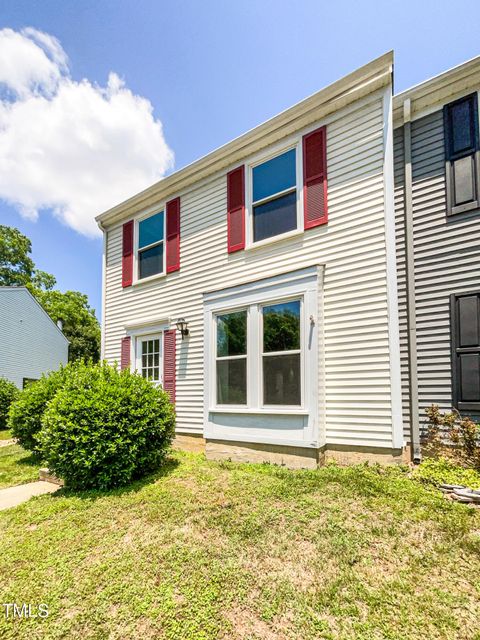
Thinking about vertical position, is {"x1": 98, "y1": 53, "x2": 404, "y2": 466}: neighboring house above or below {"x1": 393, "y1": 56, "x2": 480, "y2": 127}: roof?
below

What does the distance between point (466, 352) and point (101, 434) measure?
5039mm

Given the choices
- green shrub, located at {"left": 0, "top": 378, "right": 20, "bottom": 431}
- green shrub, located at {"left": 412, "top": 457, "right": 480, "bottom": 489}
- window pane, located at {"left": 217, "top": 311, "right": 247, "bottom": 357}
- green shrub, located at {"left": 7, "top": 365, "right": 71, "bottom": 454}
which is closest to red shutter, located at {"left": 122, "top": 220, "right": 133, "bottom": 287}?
green shrub, located at {"left": 7, "top": 365, "right": 71, "bottom": 454}

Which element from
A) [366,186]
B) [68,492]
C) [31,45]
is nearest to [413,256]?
[366,186]

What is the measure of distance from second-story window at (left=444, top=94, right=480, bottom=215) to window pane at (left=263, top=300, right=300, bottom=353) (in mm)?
2669

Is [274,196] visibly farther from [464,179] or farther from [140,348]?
[140,348]

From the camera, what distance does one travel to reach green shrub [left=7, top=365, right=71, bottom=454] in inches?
274

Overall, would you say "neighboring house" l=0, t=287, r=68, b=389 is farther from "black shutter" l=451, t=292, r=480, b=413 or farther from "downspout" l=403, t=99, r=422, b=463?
"black shutter" l=451, t=292, r=480, b=413

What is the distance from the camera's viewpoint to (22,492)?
5.14 meters

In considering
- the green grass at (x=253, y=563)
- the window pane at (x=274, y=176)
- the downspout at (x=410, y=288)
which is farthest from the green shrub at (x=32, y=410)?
the downspout at (x=410, y=288)

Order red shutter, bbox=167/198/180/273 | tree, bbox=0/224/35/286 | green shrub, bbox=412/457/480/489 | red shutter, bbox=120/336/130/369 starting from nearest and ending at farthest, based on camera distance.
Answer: green shrub, bbox=412/457/480/489
red shutter, bbox=167/198/180/273
red shutter, bbox=120/336/130/369
tree, bbox=0/224/35/286

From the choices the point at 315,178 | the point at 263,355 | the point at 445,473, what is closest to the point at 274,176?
the point at 315,178

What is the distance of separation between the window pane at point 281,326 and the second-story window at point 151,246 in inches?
140

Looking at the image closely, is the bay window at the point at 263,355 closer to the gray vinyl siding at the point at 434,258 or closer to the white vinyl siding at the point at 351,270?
the white vinyl siding at the point at 351,270

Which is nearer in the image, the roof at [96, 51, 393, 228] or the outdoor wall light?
the roof at [96, 51, 393, 228]
